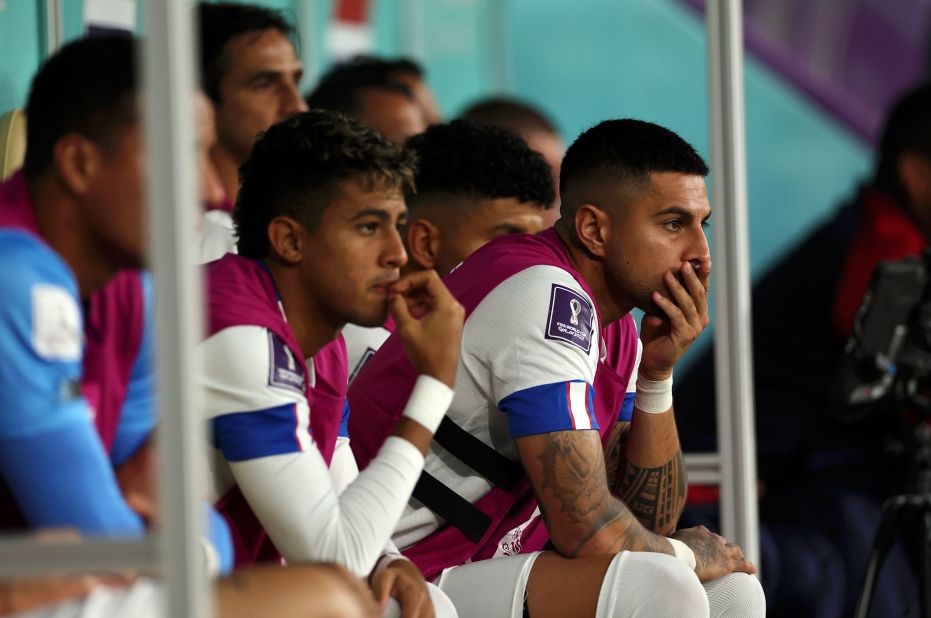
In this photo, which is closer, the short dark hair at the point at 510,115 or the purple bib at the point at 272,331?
the purple bib at the point at 272,331

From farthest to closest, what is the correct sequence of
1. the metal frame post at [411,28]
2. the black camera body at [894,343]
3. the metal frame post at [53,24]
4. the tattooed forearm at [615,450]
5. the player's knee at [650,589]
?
the metal frame post at [411,28]
the black camera body at [894,343]
the metal frame post at [53,24]
the tattooed forearm at [615,450]
the player's knee at [650,589]

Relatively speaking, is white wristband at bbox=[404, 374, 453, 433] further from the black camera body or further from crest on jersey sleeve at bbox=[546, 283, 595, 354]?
the black camera body

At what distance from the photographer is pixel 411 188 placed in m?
2.34

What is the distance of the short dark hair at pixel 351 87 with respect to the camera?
4.02 m

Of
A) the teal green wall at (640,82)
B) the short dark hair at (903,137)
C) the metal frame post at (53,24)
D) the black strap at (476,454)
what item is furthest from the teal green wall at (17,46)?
the teal green wall at (640,82)

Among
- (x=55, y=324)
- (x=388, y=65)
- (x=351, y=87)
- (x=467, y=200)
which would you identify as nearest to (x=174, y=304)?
A: (x=55, y=324)

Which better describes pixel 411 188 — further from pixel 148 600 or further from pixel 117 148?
pixel 148 600

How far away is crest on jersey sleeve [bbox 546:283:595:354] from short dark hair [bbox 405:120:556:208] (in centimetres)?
63

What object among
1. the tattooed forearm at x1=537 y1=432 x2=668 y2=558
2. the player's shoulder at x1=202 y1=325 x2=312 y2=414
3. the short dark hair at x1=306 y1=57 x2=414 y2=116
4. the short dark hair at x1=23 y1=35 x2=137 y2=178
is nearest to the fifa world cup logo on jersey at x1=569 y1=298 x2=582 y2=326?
the tattooed forearm at x1=537 y1=432 x2=668 y2=558

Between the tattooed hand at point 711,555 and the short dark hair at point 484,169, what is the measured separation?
30.9 inches

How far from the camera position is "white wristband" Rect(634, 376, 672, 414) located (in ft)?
8.35

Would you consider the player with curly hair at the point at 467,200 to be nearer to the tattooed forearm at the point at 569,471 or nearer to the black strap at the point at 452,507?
the black strap at the point at 452,507

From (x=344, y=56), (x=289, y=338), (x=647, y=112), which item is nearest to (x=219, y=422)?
(x=289, y=338)

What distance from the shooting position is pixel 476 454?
7.84 feet
